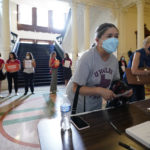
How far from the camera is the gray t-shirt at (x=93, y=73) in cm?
108

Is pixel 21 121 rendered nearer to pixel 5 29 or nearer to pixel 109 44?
pixel 109 44

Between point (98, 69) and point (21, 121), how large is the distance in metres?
2.02

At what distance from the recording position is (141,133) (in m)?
0.70

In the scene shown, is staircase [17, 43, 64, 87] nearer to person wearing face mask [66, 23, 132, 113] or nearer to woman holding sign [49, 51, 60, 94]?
woman holding sign [49, 51, 60, 94]

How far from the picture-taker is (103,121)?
0.89m

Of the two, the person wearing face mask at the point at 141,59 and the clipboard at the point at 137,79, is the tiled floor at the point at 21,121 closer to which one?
the clipboard at the point at 137,79

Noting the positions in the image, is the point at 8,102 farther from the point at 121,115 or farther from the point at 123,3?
the point at 123,3

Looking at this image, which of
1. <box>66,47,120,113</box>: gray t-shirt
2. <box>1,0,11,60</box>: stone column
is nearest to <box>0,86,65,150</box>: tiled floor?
<box>66,47,120,113</box>: gray t-shirt

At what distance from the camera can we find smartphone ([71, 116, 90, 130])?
2.67 feet

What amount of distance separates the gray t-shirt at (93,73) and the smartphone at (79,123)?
0.96 ft

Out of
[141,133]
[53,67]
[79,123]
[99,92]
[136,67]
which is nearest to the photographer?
[141,133]

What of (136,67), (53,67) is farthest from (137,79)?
(53,67)

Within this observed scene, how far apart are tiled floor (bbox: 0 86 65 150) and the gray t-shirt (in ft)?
3.27

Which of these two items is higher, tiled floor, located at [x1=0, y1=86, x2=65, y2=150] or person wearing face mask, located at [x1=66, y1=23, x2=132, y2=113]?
person wearing face mask, located at [x1=66, y1=23, x2=132, y2=113]
